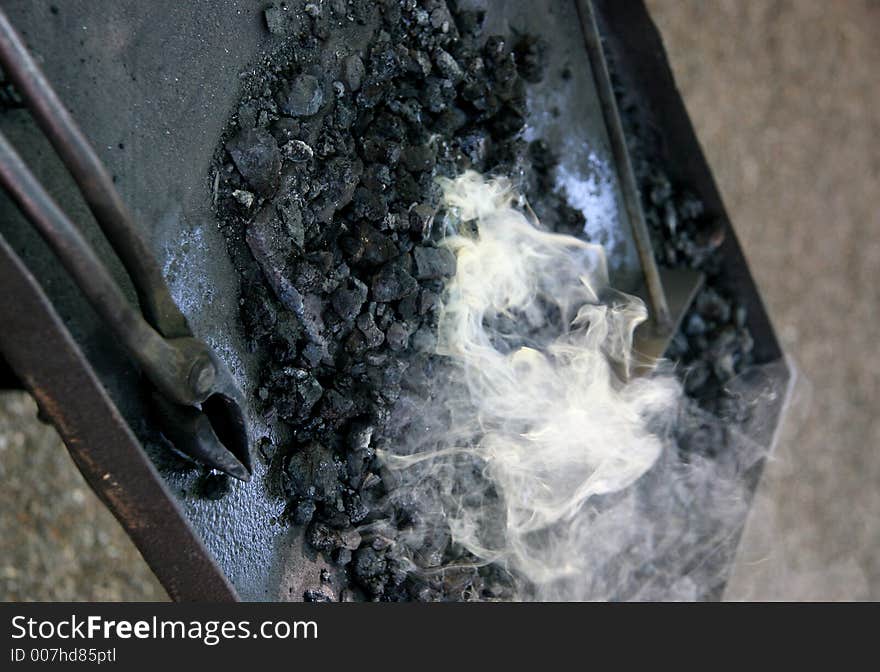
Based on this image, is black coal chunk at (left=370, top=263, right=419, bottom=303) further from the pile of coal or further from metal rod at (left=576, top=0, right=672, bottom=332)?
metal rod at (left=576, top=0, right=672, bottom=332)

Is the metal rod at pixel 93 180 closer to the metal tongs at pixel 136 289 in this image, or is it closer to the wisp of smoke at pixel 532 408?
the metal tongs at pixel 136 289

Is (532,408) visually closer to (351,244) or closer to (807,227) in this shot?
(351,244)

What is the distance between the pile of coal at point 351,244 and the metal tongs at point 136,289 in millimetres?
118

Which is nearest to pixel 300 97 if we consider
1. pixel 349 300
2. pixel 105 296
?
pixel 349 300

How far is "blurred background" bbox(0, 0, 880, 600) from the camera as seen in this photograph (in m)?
2.28

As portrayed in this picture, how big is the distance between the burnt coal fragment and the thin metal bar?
30 centimetres

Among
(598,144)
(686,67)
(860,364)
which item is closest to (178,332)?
(598,144)

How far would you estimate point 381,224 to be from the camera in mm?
1149

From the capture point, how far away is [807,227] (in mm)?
2416

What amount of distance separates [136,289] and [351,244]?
11.3 inches

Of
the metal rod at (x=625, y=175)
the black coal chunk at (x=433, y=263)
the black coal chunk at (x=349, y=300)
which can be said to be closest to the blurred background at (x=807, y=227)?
the metal rod at (x=625, y=175)

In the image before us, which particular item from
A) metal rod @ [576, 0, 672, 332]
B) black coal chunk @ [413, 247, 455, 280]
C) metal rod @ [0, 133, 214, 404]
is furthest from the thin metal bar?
metal rod @ [576, 0, 672, 332]

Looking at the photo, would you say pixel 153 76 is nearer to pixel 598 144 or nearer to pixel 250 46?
pixel 250 46

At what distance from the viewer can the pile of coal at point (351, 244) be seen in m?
1.06
